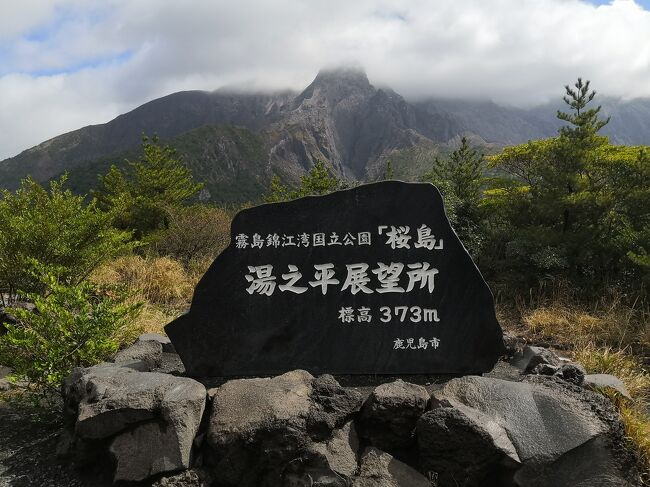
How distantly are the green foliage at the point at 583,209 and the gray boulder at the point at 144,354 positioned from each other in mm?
5360

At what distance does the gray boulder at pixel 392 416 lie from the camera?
121 inches

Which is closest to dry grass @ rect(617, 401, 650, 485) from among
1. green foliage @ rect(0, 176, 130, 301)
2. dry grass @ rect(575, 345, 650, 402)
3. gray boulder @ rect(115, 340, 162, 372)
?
dry grass @ rect(575, 345, 650, 402)

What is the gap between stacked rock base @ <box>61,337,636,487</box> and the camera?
2842mm

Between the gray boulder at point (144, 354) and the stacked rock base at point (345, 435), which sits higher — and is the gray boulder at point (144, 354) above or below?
above

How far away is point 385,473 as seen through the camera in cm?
291

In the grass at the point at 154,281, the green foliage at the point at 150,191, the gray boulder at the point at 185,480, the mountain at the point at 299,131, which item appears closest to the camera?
the gray boulder at the point at 185,480

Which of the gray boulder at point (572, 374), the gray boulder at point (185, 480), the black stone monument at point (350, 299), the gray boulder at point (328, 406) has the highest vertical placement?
the black stone monument at point (350, 299)

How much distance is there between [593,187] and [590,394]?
516 cm

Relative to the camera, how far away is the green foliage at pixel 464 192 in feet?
28.2

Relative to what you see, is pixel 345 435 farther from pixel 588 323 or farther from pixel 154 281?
pixel 154 281

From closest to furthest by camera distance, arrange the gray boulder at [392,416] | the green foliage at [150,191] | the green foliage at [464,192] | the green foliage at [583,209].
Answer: the gray boulder at [392,416] < the green foliage at [583,209] < the green foliage at [464,192] < the green foliage at [150,191]

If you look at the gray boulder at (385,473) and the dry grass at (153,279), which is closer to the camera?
the gray boulder at (385,473)

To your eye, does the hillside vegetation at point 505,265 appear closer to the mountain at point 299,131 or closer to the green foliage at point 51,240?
the green foliage at point 51,240

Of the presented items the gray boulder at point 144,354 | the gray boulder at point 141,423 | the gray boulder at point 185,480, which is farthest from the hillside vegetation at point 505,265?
the gray boulder at point 185,480
